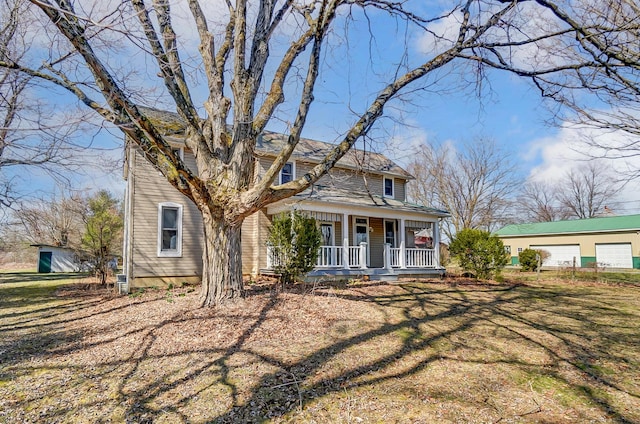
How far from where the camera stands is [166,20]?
6480 millimetres

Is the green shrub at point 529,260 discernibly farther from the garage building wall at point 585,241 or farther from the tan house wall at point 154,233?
the tan house wall at point 154,233

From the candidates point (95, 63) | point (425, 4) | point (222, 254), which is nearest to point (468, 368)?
point (222, 254)

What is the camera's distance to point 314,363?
16.3 ft

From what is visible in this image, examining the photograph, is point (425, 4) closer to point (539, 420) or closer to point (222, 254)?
point (222, 254)

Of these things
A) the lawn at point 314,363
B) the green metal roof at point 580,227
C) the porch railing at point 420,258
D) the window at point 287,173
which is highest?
the window at point 287,173

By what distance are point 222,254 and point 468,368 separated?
4597 millimetres

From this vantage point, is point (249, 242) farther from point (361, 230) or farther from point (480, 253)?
point (480, 253)

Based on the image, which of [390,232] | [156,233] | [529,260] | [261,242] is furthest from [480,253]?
[156,233]

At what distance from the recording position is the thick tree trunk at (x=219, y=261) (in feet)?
22.4

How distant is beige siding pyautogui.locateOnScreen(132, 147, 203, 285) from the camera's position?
1130 cm

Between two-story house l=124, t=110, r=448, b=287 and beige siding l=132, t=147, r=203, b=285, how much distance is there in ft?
0.09

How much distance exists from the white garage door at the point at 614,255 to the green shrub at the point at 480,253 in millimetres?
17045

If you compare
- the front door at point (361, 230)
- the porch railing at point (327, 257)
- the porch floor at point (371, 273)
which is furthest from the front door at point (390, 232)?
the porch railing at point (327, 257)

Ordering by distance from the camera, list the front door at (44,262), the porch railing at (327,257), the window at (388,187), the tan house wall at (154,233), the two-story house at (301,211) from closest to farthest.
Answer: the tan house wall at (154,233) < the two-story house at (301,211) < the porch railing at (327,257) < the window at (388,187) < the front door at (44,262)
